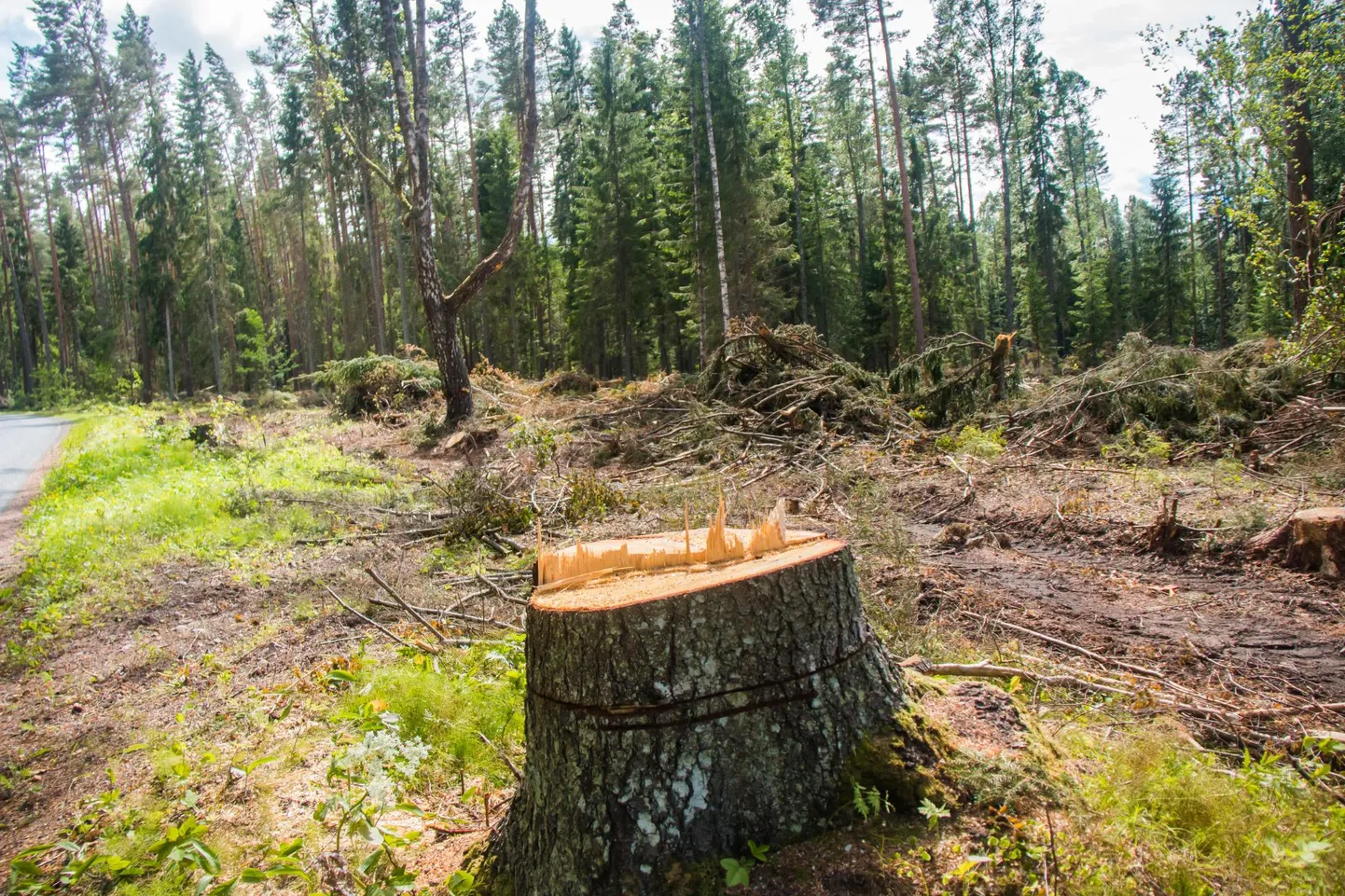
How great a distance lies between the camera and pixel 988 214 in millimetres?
58750

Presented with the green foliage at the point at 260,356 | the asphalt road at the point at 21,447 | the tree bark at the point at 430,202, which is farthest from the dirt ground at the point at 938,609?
the green foliage at the point at 260,356

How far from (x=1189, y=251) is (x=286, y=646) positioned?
48.0 metres

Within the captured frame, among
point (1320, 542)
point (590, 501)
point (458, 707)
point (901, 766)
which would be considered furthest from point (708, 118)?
point (901, 766)

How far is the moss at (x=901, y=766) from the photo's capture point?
195 cm

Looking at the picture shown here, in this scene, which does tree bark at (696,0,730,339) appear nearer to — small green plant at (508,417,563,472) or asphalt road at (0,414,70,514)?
small green plant at (508,417,563,472)

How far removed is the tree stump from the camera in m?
5.05

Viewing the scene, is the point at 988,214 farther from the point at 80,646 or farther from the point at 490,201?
the point at 80,646

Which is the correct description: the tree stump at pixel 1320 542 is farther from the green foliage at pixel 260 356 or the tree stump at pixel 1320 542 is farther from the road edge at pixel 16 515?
the green foliage at pixel 260 356

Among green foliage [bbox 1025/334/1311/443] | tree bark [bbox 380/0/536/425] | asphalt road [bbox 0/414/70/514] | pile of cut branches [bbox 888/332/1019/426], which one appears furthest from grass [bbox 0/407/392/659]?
green foliage [bbox 1025/334/1311/443]

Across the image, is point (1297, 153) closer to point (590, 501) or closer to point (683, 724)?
point (590, 501)

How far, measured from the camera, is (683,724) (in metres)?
1.85

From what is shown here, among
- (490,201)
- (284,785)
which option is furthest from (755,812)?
(490,201)

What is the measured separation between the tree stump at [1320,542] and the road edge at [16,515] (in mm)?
9648

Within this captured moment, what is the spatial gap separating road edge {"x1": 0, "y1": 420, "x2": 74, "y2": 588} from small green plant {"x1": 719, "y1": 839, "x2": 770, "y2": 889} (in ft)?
22.5
